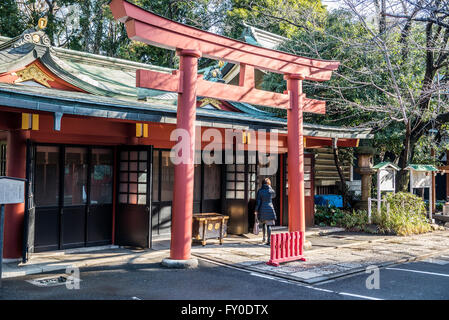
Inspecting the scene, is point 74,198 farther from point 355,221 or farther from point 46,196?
point 355,221

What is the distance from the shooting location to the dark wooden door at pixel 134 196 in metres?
9.98

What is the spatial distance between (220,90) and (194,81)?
0.89 m

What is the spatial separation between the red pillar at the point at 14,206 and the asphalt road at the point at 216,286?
1.32 m

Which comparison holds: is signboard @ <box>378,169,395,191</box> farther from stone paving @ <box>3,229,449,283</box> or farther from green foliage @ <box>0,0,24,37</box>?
green foliage @ <box>0,0,24,37</box>

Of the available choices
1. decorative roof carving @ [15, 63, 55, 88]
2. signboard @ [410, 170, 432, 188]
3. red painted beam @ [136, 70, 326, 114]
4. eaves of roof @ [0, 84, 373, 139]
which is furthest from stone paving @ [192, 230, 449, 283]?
decorative roof carving @ [15, 63, 55, 88]

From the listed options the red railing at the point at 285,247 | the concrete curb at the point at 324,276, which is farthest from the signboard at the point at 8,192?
the red railing at the point at 285,247

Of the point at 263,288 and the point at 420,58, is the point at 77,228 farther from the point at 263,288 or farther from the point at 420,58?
the point at 420,58

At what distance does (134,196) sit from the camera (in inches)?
403

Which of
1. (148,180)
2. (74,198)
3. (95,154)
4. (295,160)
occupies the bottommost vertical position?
(74,198)

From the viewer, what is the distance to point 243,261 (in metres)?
8.96

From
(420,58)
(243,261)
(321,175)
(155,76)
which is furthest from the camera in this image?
(321,175)

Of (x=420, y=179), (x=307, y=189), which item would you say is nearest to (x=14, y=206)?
(x=307, y=189)
